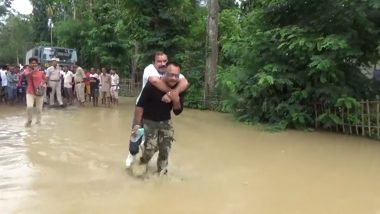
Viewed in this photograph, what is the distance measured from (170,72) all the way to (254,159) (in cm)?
306

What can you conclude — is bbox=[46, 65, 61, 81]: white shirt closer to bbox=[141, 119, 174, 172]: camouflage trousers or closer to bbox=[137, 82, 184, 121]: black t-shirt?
bbox=[141, 119, 174, 172]: camouflage trousers

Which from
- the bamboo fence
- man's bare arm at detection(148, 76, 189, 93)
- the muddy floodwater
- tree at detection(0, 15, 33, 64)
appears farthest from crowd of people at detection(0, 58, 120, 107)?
tree at detection(0, 15, 33, 64)

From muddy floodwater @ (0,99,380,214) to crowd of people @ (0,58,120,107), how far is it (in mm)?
5521

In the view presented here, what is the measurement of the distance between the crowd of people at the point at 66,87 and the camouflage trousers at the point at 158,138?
10.6 metres

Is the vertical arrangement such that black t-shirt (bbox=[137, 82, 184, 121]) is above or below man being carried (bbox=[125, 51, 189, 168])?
below

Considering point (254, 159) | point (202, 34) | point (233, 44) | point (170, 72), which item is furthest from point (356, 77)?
point (202, 34)

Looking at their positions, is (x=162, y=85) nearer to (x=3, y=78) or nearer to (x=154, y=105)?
(x=154, y=105)

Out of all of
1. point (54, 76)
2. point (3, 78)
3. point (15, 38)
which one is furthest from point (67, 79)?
point (15, 38)

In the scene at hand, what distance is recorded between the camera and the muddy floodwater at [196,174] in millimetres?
5871

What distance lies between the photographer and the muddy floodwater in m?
5.87

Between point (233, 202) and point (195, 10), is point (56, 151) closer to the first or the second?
point (233, 202)

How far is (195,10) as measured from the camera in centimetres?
2336

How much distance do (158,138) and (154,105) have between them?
0.48 metres

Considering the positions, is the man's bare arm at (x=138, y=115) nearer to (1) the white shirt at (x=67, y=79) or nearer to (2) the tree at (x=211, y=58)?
(1) the white shirt at (x=67, y=79)
